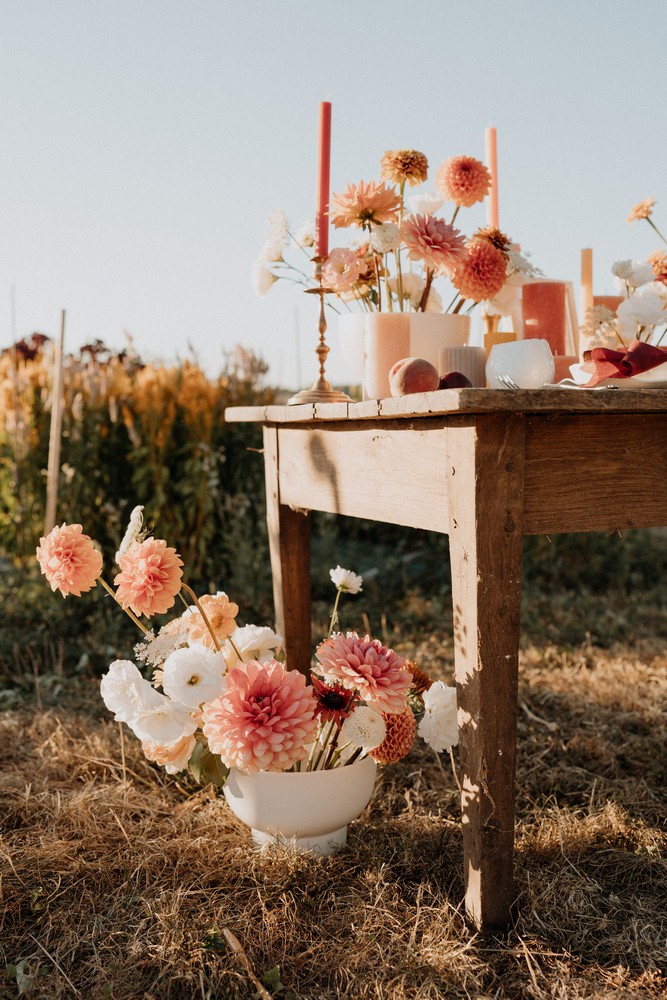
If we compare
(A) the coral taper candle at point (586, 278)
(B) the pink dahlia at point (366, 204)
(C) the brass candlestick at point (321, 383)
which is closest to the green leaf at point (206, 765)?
(C) the brass candlestick at point (321, 383)

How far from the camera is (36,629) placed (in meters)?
3.46

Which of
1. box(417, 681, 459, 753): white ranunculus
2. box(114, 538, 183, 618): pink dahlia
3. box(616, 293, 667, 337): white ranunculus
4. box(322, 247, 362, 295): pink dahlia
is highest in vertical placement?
box(322, 247, 362, 295): pink dahlia

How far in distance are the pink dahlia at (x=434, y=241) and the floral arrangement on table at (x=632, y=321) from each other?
0.98 ft

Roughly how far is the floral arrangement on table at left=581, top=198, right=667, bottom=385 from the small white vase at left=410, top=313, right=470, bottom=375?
275 mm

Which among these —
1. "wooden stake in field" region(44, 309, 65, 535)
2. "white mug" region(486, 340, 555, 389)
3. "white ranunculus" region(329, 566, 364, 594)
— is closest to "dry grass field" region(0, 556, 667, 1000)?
"white ranunculus" region(329, 566, 364, 594)

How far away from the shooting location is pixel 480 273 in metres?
1.75

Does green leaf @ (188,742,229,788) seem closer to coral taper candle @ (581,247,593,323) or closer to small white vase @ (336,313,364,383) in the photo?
small white vase @ (336,313,364,383)

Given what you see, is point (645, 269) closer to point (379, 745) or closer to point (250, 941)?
point (379, 745)

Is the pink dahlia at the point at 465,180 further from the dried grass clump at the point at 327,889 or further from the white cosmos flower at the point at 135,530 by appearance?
the dried grass clump at the point at 327,889

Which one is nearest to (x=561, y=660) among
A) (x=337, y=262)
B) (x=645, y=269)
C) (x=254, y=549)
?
(x=254, y=549)

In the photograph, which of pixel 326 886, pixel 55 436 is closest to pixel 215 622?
pixel 326 886

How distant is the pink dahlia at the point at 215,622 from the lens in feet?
5.91

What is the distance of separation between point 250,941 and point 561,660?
2057 mm

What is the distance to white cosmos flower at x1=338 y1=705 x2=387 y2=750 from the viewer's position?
1636 millimetres
